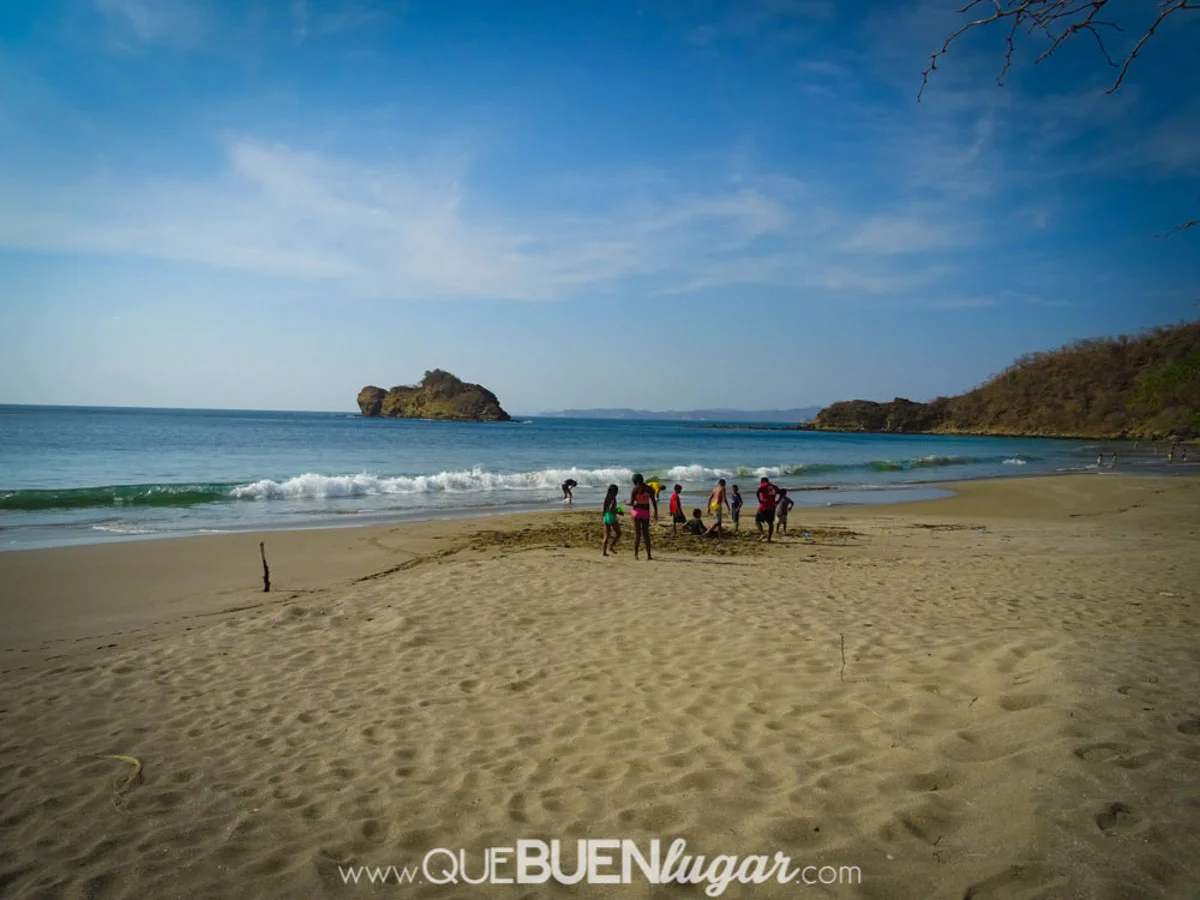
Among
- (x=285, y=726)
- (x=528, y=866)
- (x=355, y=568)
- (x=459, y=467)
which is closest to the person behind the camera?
(x=528, y=866)

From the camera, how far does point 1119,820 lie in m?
3.21

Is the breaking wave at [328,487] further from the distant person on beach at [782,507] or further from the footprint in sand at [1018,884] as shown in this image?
the footprint in sand at [1018,884]

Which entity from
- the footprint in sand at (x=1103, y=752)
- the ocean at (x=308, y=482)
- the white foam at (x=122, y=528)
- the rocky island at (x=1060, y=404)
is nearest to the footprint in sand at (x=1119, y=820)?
the footprint in sand at (x=1103, y=752)

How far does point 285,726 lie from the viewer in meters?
5.12

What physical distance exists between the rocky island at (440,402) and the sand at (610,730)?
13269 centimetres

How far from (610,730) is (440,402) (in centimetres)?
14373

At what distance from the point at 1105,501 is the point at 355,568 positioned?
1035 inches

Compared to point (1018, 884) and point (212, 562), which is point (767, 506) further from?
point (1018, 884)

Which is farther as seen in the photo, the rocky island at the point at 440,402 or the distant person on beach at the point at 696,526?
the rocky island at the point at 440,402

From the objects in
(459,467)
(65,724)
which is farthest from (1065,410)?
(65,724)

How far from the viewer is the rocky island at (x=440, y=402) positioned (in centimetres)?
14100

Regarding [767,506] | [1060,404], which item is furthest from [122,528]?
[1060,404]

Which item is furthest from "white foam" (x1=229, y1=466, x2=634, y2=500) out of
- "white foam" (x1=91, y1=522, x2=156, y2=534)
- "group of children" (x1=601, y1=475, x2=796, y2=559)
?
"group of children" (x1=601, y1=475, x2=796, y2=559)

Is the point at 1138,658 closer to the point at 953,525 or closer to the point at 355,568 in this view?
the point at 355,568
